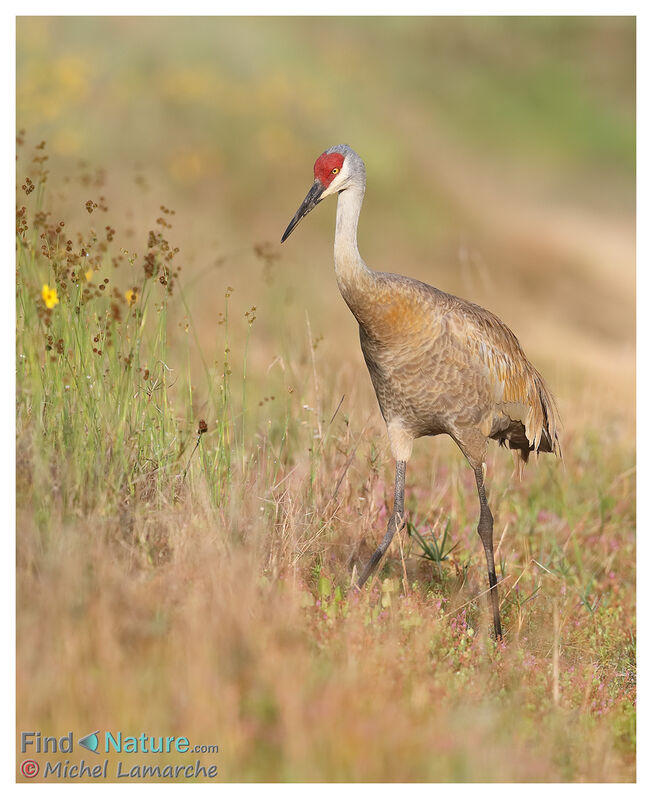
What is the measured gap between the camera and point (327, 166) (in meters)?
4.59

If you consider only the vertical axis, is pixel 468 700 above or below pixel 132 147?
below

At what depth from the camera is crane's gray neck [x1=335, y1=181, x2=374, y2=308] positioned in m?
4.56

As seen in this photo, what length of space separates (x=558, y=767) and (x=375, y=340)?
6.75ft

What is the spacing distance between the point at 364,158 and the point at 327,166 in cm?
1112

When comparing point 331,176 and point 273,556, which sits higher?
point 331,176

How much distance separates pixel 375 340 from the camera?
15.4 feet

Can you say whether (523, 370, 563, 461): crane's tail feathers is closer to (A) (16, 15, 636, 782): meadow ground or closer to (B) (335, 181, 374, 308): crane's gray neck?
(A) (16, 15, 636, 782): meadow ground

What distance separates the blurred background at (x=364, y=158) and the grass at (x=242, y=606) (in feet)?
Answer: 6.96

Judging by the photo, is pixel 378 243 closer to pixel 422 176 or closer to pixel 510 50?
pixel 422 176

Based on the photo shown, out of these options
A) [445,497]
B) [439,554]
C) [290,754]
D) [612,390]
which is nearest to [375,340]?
[439,554]

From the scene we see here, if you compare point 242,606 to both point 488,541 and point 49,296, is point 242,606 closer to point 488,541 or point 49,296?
point 49,296

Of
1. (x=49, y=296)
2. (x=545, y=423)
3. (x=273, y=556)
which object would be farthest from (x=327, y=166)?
(x=545, y=423)

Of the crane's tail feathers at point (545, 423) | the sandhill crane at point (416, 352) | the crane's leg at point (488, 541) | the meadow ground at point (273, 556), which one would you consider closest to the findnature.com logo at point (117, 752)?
the meadow ground at point (273, 556)

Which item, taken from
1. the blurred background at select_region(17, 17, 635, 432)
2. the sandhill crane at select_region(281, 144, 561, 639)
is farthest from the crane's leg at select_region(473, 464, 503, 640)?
the blurred background at select_region(17, 17, 635, 432)
